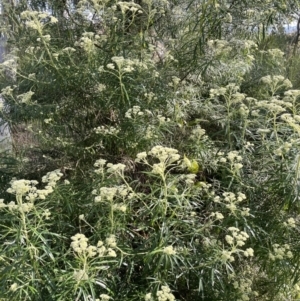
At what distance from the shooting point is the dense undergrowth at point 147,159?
1.89 m

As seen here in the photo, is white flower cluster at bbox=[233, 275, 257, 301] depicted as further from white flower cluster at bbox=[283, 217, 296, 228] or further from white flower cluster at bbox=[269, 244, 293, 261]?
white flower cluster at bbox=[283, 217, 296, 228]

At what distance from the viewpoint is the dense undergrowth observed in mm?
1886

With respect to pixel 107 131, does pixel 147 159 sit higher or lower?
lower

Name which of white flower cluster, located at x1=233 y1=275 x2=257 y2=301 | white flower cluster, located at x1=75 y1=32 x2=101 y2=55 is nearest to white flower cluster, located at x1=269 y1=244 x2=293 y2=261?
white flower cluster, located at x1=233 y1=275 x2=257 y2=301

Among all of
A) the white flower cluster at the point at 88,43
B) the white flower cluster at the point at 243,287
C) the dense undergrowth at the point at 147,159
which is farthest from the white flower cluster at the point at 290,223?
the white flower cluster at the point at 88,43

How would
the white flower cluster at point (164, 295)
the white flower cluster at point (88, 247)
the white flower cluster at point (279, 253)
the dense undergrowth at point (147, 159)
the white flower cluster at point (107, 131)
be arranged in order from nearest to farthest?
the white flower cluster at point (88, 247) → the white flower cluster at point (164, 295) → the dense undergrowth at point (147, 159) → the white flower cluster at point (279, 253) → the white flower cluster at point (107, 131)

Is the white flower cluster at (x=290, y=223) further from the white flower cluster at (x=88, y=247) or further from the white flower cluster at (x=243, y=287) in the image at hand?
the white flower cluster at (x=88, y=247)

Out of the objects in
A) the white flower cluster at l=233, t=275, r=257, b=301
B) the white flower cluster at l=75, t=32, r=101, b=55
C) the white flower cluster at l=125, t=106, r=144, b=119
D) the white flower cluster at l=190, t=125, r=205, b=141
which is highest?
the white flower cluster at l=75, t=32, r=101, b=55

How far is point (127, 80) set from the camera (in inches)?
91.3

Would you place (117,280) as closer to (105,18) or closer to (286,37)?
(105,18)

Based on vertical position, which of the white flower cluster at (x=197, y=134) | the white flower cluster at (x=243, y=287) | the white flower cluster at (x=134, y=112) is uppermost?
the white flower cluster at (x=134, y=112)

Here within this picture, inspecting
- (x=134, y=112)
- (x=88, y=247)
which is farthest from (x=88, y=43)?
(x=88, y=247)

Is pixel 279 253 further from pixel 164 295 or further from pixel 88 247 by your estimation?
pixel 88 247

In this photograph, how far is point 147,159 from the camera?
8.30 ft
